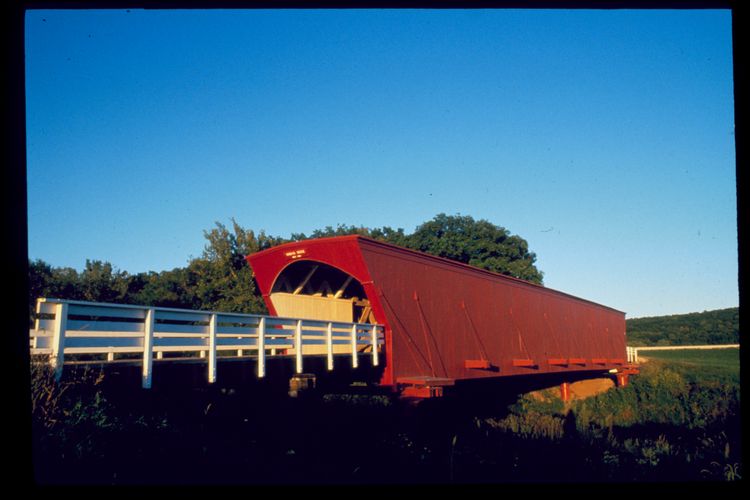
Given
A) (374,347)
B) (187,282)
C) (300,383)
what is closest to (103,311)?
(300,383)

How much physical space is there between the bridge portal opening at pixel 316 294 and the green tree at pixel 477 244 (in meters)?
25.8

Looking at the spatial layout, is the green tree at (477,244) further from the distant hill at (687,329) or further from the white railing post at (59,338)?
the white railing post at (59,338)

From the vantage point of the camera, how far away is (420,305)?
14516 millimetres

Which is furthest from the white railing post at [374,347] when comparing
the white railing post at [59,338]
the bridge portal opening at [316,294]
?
the white railing post at [59,338]

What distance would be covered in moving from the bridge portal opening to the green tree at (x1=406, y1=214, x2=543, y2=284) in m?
25.8

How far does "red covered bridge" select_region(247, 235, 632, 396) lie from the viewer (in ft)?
43.8

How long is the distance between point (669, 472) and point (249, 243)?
62.1ft

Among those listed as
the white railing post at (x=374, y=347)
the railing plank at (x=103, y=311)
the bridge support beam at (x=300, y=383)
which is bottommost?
the bridge support beam at (x=300, y=383)

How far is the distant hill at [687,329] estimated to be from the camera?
41.9 metres

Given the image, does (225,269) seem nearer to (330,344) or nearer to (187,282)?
(187,282)

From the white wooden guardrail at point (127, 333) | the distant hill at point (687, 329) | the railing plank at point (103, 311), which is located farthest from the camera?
the distant hill at point (687, 329)

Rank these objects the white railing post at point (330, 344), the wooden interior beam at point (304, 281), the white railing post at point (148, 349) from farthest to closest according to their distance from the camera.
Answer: the wooden interior beam at point (304, 281), the white railing post at point (330, 344), the white railing post at point (148, 349)

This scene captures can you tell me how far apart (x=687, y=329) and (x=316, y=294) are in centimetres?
3861

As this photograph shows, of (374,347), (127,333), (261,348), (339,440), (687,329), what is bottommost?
(687,329)
